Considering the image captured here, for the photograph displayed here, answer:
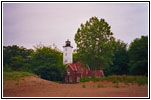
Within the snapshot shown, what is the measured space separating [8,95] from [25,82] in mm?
4409

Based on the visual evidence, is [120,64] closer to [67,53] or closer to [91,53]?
[67,53]

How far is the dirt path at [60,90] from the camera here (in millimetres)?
13062

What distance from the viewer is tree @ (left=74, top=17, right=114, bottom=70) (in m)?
22.1

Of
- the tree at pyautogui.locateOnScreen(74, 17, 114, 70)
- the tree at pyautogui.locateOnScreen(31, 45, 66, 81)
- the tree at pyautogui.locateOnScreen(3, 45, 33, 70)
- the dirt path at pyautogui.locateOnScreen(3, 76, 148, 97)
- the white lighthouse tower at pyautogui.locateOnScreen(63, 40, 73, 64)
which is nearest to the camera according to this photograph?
the dirt path at pyautogui.locateOnScreen(3, 76, 148, 97)

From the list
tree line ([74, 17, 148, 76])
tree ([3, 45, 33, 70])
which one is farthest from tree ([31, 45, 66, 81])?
tree line ([74, 17, 148, 76])

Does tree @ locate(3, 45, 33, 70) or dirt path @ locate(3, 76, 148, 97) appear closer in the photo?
dirt path @ locate(3, 76, 148, 97)

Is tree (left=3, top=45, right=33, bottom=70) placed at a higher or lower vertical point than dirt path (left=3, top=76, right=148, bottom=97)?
higher

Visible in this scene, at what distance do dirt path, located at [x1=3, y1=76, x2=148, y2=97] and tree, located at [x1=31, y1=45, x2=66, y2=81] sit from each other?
287 inches

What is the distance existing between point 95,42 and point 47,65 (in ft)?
28.5

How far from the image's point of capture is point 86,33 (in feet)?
75.5

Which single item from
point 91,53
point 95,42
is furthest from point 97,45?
point 91,53

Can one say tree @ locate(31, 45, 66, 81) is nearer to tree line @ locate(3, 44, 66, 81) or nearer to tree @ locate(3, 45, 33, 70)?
tree line @ locate(3, 44, 66, 81)

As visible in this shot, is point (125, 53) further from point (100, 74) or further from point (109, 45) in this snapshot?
point (109, 45)

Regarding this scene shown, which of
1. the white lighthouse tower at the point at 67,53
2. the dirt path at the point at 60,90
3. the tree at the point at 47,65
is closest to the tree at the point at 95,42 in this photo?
the dirt path at the point at 60,90
